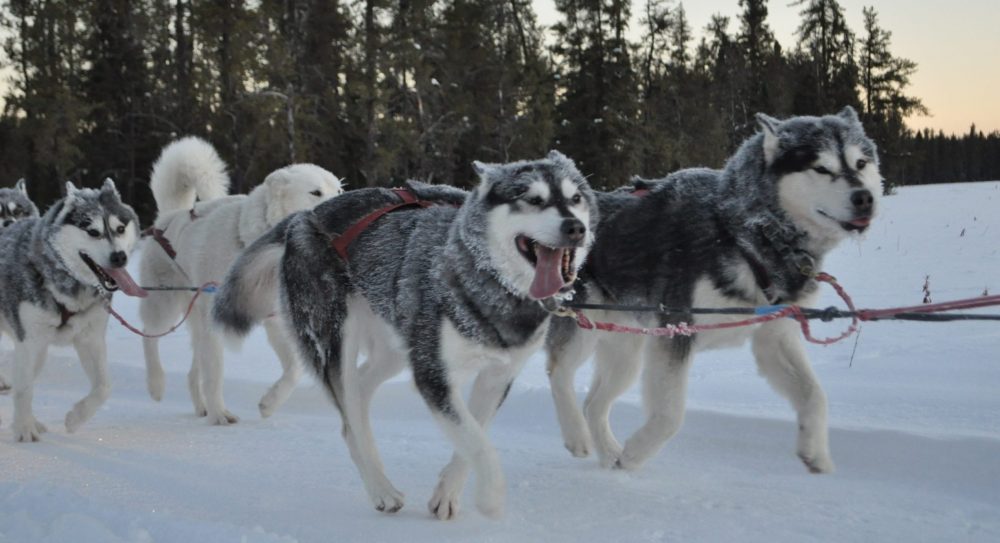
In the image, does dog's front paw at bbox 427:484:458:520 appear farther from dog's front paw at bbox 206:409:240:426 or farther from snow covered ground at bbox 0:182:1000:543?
dog's front paw at bbox 206:409:240:426

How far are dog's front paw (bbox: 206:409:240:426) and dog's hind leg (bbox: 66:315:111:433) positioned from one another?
0.57 m

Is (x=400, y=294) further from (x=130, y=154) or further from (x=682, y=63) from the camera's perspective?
(x=682, y=63)

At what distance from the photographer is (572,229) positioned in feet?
9.78

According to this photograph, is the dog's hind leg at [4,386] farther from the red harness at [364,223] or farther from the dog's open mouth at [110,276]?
the red harness at [364,223]

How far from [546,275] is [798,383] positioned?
1.38 metres

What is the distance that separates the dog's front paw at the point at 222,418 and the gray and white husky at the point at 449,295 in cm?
166

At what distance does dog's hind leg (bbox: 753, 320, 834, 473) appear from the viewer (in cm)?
366

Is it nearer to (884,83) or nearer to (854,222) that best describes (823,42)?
(884,83)

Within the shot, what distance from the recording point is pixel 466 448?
3.05 m

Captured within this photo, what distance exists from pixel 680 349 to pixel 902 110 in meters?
32.4

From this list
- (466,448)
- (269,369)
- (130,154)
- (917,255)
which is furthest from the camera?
(130,154)

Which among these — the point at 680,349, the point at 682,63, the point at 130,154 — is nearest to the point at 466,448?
the point at 680,349

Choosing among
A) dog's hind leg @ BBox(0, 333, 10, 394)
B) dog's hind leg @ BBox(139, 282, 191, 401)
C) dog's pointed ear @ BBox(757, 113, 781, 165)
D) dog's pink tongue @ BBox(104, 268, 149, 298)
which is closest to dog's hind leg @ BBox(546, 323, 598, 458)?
dog's pointed ear @ BBox(757, 113, 781, 165)

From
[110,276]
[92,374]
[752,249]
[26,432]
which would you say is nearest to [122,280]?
[110,276]
